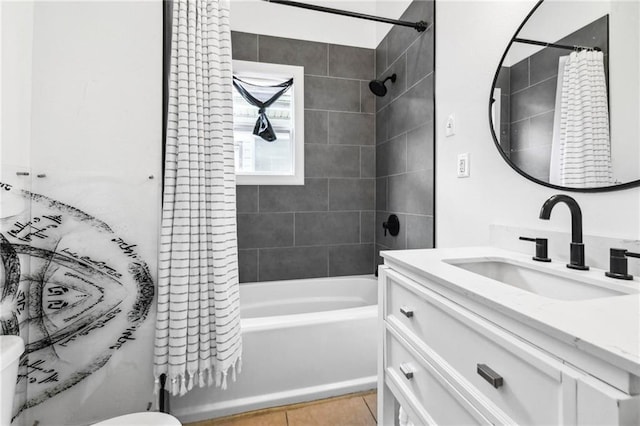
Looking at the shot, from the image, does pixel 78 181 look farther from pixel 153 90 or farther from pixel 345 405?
pixel 345 405

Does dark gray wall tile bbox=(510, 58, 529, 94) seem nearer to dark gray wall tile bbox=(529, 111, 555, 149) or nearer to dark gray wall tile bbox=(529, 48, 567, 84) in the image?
dark gray wall tile bbox=(529, 48, 567, 84)

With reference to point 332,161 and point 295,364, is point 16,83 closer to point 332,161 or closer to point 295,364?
point 295,364

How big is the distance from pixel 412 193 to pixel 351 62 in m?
1.32

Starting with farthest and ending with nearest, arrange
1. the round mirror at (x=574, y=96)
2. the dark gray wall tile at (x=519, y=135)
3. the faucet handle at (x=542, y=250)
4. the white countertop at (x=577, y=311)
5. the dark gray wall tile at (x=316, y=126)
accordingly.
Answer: the dark gray wall tile at (x=316, y=126) → the dark gray wall tile at (x=519, y=135) → the faucet handle at (x=542, y=250) → the round mirror at (x=574, y=96) → the white countertop at (x=577, y=311)

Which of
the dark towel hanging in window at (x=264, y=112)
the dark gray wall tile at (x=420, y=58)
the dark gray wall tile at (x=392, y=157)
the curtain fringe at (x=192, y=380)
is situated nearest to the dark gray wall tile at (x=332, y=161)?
the dark gray wall tile at (x=392, y=157)

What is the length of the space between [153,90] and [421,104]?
151 centimetres

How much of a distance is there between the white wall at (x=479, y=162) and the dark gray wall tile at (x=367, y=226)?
94 centimetres

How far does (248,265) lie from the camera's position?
8.06 ft

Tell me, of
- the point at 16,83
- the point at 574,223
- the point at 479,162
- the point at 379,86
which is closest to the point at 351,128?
the point at 379,86

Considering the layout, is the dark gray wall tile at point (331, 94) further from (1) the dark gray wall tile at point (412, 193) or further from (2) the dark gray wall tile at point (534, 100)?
(2) the dark gray wall tile at point (534, 100)

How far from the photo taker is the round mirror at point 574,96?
86cm

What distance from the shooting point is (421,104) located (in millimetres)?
1944

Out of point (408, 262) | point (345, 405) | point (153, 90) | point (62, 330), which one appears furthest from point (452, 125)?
point (62, 330)

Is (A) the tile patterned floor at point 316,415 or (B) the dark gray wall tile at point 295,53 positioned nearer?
(A) the tile patterned floor at point 316,415
